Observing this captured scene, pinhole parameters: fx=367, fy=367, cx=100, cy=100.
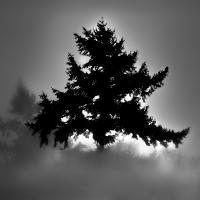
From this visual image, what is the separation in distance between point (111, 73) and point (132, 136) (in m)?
3.82

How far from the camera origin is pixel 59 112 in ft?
68.1

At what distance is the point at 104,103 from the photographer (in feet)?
67.7

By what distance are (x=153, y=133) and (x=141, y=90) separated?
272cm

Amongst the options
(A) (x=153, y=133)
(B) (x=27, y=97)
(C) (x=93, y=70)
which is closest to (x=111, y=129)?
(A) (x=153, y=133)

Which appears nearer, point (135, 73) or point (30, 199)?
point (135, 73)

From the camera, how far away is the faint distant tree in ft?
66.4

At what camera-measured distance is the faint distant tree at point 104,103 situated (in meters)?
20.2

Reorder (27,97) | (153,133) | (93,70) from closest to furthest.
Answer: (153,133) < (93,70) < (27,97)

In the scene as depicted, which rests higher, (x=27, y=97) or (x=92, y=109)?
(x=27, y=97)

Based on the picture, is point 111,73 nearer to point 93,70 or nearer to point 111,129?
point 93,70

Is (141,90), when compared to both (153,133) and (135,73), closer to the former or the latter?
(135,73)

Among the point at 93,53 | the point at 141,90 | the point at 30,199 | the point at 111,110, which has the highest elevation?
the point at 30,199

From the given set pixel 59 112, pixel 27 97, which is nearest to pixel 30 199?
pixel 27 97

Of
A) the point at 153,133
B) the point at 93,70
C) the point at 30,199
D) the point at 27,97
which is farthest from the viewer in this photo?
the point at 30,199
